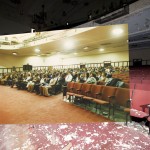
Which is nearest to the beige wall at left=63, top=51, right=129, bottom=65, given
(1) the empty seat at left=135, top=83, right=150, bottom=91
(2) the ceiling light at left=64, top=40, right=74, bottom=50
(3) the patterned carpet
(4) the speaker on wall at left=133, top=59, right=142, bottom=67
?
(2) the ceiling light at left=64, top=40, right=74, bottom=50

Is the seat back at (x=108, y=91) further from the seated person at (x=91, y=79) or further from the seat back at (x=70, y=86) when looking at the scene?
the seat back at (x=70, y=86)

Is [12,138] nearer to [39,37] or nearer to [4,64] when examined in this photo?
[4,64]

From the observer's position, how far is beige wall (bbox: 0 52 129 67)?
10.0 feet

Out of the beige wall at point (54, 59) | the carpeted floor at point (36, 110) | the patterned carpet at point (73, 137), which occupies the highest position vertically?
the beige wall at point (54, 59)

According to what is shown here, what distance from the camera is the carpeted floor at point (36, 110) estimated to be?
10.2 feet

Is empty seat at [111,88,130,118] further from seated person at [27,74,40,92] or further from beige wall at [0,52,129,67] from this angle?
seated person at [27,74,40,92]

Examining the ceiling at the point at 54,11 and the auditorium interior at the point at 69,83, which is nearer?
the ceiling at the point at 54,11

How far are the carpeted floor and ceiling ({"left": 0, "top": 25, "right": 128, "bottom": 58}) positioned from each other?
2.32 ft

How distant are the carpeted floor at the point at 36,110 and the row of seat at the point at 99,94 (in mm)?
186

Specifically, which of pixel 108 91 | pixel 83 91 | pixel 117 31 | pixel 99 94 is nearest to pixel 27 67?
pixel 83 91

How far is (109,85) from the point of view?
10.3ft

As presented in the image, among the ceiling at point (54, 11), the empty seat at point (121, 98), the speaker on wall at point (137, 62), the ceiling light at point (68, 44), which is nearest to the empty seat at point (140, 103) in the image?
the empty seat at point (121, 98)

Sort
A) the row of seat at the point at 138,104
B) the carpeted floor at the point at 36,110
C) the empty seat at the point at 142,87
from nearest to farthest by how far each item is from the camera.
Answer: the row of seat at the point at 138,104, the carpeted floor at the point at 36,110, the empty seat at the point at 142,87

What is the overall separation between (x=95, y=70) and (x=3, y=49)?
155cm
